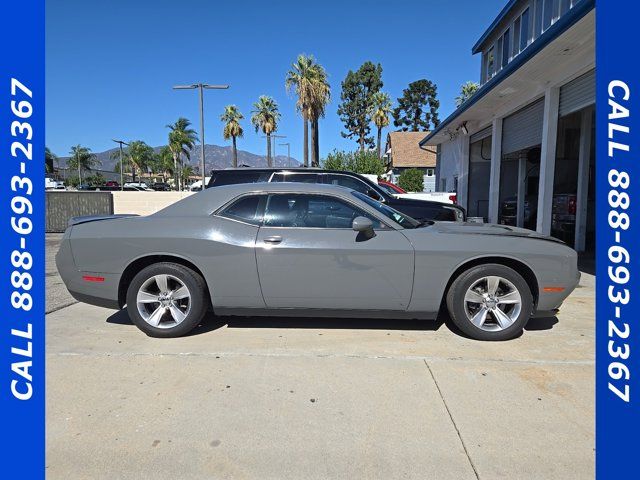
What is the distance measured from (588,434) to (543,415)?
26 cm

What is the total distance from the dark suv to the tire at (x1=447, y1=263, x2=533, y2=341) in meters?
3.47

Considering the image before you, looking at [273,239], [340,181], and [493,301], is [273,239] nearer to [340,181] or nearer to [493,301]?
[493,301]

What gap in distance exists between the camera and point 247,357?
140 inches

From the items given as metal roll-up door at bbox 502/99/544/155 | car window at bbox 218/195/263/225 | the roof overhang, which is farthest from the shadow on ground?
metal roll-up door at bbox 502/99/544/155

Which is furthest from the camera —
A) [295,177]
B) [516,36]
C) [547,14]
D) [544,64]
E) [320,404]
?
[516,36]

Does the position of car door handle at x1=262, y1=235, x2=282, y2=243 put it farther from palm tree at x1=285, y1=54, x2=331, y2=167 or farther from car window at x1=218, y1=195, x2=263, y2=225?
palm tree at x1=285, y1=54, x2=331, y2=167

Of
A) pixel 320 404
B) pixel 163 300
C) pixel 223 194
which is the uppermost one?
pixel 223 194

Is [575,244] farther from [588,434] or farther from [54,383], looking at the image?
[54,383]

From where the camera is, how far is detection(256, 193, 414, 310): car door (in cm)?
380

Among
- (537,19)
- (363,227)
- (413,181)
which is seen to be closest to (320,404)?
(363,227)

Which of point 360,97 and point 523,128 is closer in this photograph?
point 523,128

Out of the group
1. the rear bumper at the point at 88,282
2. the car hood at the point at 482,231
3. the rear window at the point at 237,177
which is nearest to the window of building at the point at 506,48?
the rear window at the point at 237,177

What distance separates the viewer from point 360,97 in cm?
5944

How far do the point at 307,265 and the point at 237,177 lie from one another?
436 cm
